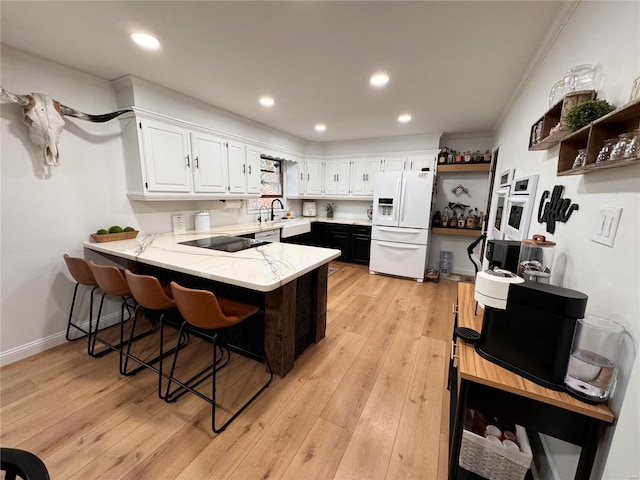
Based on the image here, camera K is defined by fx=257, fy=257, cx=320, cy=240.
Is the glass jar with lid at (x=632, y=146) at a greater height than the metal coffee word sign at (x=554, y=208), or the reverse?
the glass jar with lid at (x=632, y=146)

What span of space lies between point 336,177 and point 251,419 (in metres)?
4.34

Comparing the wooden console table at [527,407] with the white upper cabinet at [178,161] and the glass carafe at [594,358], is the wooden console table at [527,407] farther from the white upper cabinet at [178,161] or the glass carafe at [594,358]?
the white upper cabinet at [178,161]

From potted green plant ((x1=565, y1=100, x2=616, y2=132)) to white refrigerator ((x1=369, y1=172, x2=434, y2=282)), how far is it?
284 cm

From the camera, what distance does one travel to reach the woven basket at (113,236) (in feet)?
7.79

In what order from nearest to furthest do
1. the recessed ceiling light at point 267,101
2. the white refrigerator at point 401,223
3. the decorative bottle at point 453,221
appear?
the recessed ceiling light at point 267,101
the white refrigerator at point 401,223
the decorative bottle at point 453,221

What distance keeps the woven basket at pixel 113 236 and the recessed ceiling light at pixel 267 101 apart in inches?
77.1

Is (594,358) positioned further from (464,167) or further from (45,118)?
(464,167)

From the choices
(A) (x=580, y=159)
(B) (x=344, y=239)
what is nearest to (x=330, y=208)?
(B) (x=344, y=239)

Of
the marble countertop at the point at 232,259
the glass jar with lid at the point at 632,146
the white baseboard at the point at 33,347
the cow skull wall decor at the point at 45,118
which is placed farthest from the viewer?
the white baseboard at the point at 33,347

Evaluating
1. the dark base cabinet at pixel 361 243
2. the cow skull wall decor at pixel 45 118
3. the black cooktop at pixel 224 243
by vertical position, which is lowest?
the dark base cabinet at pixel 361 243

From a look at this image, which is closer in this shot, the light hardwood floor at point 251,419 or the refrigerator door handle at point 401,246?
the light hardwood floor at point 251,419

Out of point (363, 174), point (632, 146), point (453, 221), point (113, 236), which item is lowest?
point (113, 236)

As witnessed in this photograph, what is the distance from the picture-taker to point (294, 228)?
4.44 metres

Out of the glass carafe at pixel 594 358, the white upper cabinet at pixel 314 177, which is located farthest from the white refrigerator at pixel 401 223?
the glass carafe at pixel 594 358
